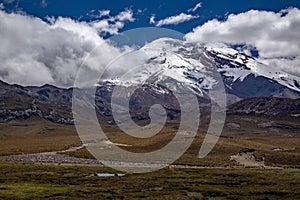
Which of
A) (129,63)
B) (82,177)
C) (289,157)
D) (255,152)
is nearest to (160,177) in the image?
(82,177)

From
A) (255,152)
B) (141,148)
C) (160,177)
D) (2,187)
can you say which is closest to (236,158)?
(255,152)

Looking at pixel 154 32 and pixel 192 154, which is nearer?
pixel 154 32

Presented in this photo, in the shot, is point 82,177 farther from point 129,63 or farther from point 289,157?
point 289,157

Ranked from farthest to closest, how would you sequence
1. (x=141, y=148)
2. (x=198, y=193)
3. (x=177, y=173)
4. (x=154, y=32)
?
(x=141, y=148), (x=177, y=173), (x=198, y=193), (x=154, y=32)

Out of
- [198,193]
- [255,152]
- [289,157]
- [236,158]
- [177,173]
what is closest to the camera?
[198,193]

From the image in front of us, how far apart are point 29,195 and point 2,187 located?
9080 mm

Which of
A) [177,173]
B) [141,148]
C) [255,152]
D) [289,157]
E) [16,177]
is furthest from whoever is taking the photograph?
[141,148]

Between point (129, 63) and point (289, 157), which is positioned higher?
point (129, 63)

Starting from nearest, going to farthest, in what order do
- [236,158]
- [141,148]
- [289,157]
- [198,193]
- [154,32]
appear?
[154,32] < [198,193] < [289,157] < [236,158] < [141,148]

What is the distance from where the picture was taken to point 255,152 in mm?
140500

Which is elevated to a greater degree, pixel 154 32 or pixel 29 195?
pixel 154 32

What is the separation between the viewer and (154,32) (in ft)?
184

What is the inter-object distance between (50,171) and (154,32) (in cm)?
4633

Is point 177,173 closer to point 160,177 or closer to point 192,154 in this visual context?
point 160,177
